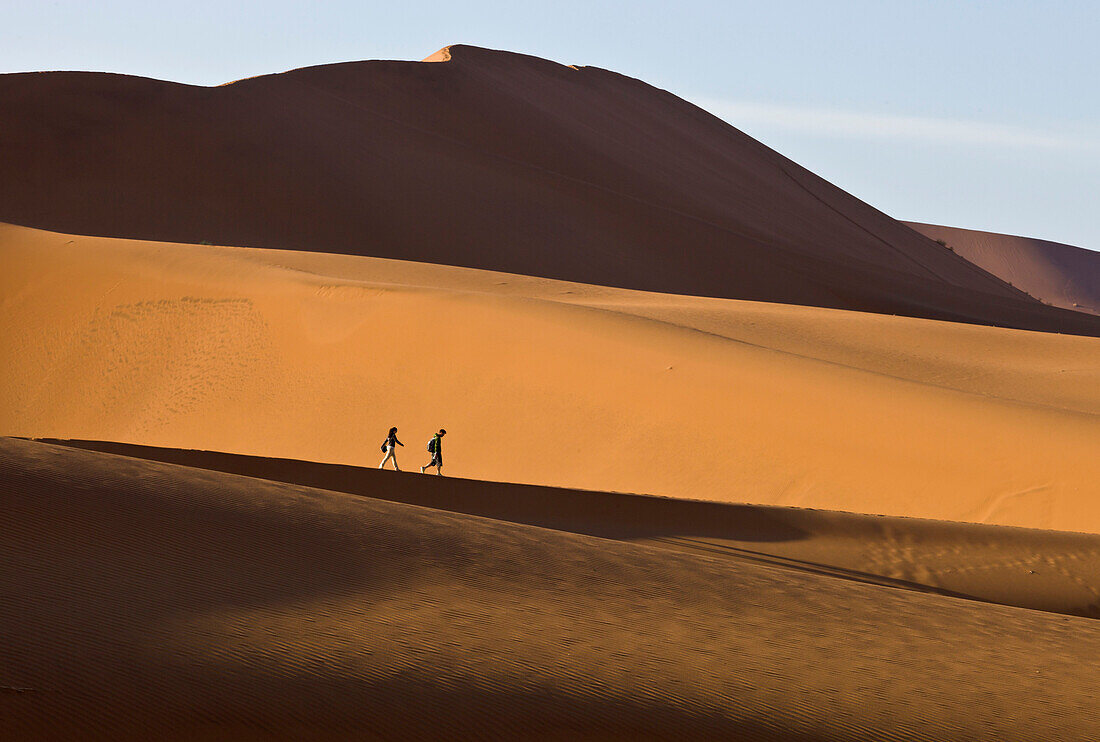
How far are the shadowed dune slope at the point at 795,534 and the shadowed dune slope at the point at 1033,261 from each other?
10701 centimetres

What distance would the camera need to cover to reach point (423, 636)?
555 centimetres

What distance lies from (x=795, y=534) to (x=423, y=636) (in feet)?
23.4

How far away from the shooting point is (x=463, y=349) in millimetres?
19766

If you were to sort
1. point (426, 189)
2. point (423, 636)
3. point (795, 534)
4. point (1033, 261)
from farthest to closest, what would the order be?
point (1033, 261), point (426, 189), point (795, 534), point (423, 636)

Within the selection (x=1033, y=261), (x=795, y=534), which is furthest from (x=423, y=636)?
(x=1033, y=261)

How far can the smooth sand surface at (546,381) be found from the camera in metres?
15.3

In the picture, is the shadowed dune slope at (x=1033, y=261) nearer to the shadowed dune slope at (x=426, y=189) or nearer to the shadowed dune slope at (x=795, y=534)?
the shadowed dune slope at (x=426, y=189)

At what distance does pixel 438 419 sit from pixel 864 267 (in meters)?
25.3

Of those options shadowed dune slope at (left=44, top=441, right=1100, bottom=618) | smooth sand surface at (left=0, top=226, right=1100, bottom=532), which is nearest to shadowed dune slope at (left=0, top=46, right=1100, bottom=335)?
smooth sand surface at (left=0, top=226, right=1100, bottom=532)

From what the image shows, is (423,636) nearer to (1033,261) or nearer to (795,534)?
(795,534)

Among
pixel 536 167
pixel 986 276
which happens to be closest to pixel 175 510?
pixel 536 167

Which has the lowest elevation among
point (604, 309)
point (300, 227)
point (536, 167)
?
point (604, 309)

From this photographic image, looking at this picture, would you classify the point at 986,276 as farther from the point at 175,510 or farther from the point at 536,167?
the point at 175,510

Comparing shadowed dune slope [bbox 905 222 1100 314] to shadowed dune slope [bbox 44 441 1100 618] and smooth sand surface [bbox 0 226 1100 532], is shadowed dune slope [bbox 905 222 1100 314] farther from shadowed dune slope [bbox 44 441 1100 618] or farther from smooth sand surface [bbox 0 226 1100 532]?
shadowed dune slope [bbox 44 441 1100 618]
